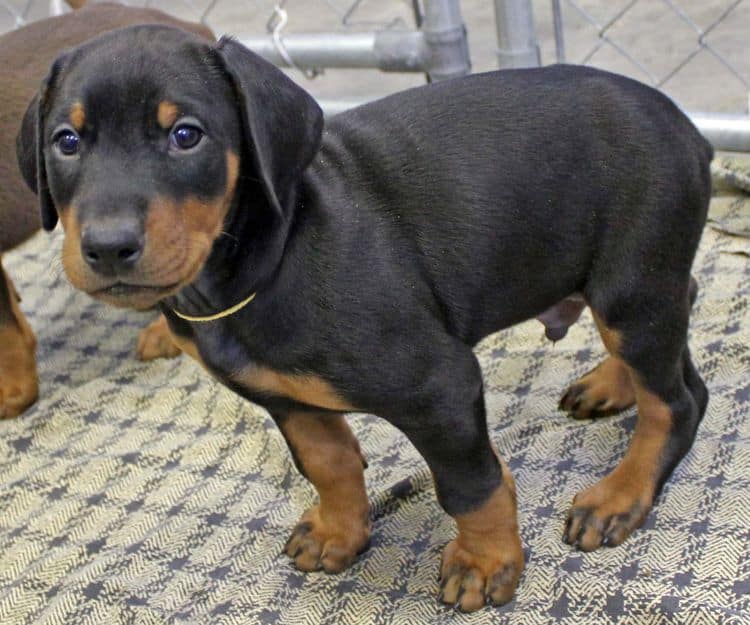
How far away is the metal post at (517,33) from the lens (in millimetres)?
4188

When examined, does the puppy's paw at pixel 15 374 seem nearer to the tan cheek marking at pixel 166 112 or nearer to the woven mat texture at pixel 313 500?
the woven mat texture at pixel 313 500

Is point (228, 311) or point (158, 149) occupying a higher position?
point (158, 149)

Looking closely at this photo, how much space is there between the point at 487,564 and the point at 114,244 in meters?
1.21

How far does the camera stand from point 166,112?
83.1 inches

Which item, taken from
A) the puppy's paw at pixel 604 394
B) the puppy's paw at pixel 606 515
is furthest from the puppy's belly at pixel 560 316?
the puppy's paw at pixel 606 515

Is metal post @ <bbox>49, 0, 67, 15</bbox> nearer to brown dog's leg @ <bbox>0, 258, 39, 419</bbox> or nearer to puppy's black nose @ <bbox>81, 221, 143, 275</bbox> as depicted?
brown dog's leg @ <bbox>0, 258, 39, 419</bbox>

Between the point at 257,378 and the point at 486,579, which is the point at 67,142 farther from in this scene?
the point at 486,579

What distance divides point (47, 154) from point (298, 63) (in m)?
2.95

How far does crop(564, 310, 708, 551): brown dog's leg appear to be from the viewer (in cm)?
269

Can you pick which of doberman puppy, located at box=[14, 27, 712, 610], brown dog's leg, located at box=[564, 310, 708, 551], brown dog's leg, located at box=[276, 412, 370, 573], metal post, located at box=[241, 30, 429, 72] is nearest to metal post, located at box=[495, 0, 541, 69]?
metal post, located at box=[241, 30, 429, 72]

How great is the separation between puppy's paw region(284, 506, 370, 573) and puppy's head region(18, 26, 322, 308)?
95cm

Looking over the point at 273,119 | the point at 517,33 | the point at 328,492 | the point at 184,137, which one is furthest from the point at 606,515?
the point at 517,33

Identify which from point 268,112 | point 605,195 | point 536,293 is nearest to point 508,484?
point 536,293

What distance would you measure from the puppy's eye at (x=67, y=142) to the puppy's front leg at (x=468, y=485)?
34.2 inches
